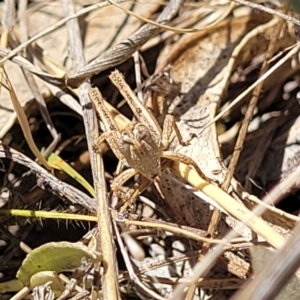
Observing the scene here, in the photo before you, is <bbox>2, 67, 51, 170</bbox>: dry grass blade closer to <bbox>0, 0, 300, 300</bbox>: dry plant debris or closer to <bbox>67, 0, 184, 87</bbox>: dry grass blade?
<bbox>0, 0, 300, 300</bbox>: dry plant debris

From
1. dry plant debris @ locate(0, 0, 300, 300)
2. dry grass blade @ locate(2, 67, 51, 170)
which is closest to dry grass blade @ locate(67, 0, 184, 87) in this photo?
dry plant debris @ locate(0, 0, 300, 300)

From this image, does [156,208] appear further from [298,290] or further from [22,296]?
[298,290]

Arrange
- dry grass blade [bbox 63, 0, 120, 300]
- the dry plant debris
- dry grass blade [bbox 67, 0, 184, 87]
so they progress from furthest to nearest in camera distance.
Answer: dry grass blade [bbox 67, 0, 184, 87] → the dry plant debris → dry grass blade [bbox 63, 0, 120, 300]

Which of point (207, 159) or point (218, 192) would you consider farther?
point (207, 159)

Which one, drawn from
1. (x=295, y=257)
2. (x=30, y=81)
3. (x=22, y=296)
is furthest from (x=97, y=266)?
(x=295, y=257)

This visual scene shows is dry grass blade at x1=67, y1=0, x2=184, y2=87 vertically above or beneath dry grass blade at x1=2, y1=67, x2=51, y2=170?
above

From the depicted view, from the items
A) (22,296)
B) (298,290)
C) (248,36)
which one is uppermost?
(248,36)

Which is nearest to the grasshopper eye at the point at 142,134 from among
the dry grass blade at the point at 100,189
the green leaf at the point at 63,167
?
the dry grass blade at the point at 100,189

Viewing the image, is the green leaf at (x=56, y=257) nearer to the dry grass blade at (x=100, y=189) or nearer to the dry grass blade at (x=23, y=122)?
the dry grass blade at (x=100, y=189)

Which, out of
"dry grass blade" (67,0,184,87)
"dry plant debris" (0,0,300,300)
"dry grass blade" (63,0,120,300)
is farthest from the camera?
"dry grass blade" (67,0,184,87)
